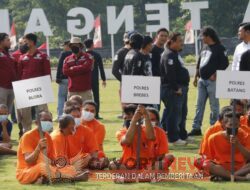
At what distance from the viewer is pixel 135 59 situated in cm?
1514

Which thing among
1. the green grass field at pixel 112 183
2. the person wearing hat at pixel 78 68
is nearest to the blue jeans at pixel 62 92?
the green grass field at pixel 112 183

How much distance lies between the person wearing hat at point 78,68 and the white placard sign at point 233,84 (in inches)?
224

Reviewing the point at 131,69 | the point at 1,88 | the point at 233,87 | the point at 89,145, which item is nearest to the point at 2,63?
the point at 1,88

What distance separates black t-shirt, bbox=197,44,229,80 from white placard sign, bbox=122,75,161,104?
448 centimetres

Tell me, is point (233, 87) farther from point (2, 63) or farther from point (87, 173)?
point (2, 63)

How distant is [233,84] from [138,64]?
361 centimetres

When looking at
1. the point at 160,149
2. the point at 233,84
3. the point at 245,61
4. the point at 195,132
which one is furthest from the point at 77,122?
the point at 195,132

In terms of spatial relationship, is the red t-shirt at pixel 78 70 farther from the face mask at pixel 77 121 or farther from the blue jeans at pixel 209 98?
the face mask at pixel 77 121

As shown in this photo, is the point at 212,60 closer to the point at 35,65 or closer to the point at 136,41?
the point at 136,41

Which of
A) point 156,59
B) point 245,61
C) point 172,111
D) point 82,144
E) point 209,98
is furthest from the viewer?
point 209,98

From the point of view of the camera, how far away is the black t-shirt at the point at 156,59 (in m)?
16.3

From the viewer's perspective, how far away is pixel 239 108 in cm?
1320

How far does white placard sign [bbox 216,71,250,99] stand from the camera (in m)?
11.6

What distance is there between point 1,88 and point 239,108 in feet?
16.5
